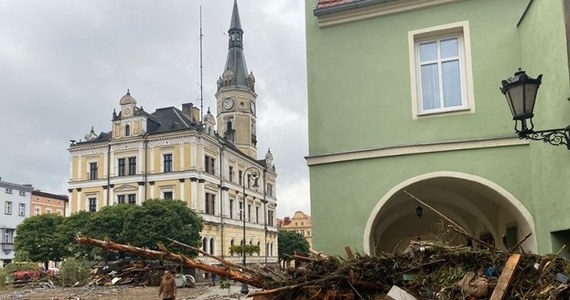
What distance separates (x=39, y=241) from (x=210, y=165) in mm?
18512

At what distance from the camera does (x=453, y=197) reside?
11.5 meters

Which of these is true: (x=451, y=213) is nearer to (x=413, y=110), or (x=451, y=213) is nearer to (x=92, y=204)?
(x=413, y=110)

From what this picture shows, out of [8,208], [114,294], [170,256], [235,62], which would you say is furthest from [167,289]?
[235,62]

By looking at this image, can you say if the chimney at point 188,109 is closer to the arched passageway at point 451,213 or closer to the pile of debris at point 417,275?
the arched passageway at point 451,213

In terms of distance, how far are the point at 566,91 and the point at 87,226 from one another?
4368 cm

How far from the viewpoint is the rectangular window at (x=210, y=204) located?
57.5 m

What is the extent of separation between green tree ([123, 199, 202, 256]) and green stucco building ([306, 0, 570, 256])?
34201mm

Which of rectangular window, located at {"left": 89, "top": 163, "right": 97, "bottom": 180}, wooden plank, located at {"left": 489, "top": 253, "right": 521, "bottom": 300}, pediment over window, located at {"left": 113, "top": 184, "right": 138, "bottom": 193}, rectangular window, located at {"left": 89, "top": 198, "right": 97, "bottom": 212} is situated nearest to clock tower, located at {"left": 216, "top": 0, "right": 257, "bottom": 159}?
rectangular window, located at {"left": 89, "top": 163, "right": 97, "bottom": 180}

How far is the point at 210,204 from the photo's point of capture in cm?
5819

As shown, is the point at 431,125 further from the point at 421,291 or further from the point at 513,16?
the point at 421,291

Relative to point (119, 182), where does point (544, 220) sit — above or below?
below

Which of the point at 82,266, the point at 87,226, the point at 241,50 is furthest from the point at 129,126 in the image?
the point at 241,50

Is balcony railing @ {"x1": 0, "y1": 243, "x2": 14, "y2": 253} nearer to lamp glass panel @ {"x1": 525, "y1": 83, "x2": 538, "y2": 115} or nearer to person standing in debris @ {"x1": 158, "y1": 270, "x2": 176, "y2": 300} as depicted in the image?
person standing in debris @ {"x1": 158, "y1": 270, "x2": 176, "y2": 300}

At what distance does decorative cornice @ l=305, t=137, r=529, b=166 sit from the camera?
29.0 ft
